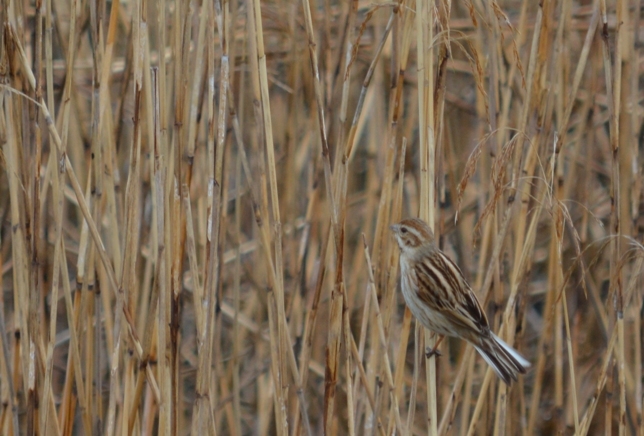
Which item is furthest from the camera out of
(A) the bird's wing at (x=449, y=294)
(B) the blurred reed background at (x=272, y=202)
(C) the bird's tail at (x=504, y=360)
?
(A) the bird's wing at (x=449, y=294)

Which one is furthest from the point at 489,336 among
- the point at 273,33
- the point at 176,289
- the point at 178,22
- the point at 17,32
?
the point at 273,33

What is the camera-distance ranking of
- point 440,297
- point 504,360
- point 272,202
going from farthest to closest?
point 440,297
point 504,360
point 272,202

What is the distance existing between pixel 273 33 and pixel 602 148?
6.92 ft

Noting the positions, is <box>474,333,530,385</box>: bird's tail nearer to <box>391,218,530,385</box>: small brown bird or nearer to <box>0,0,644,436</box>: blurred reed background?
<box>391,218,530,385</box>: small brown bird

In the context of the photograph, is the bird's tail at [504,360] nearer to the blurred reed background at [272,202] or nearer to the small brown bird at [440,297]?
the small brown bird at [440,297]

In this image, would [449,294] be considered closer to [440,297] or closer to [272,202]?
[440,297]

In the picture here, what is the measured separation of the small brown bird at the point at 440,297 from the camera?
265 centimetres

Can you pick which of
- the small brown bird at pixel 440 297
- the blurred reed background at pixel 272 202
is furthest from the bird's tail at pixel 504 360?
the blurred reed background at pixel 272 202

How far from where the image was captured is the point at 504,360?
2.60 meters

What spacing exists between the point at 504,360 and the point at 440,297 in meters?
0.39

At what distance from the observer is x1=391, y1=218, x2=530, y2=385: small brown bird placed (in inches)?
104

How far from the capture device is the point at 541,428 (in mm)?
4914

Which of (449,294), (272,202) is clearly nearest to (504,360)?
(449,294)

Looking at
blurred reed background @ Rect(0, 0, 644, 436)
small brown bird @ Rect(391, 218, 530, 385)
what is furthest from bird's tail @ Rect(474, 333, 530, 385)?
blurred reed background @ Rect(0, 0, 644, 436)
